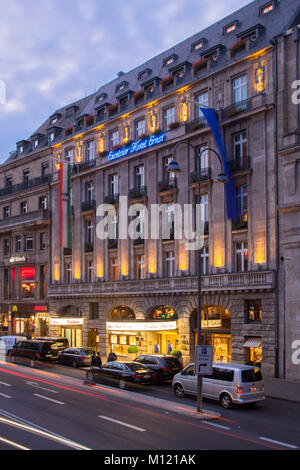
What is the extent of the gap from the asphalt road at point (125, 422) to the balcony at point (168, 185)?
55.3 ft

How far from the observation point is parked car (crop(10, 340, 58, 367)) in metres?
38.5

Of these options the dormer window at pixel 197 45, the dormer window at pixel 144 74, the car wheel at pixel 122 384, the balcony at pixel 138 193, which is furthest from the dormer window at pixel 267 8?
the car wheel at pixel 122 384

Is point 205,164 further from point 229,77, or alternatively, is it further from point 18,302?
point 18,302

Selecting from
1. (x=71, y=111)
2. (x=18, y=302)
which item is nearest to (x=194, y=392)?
(x=18, y=302)

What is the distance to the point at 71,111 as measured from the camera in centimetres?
5872

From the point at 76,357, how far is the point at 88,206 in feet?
52.5

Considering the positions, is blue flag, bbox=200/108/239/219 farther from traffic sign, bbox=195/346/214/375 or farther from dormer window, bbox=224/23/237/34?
traffic sign, bbox=195/346/214/375

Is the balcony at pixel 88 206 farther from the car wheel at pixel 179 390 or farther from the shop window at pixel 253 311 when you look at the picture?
the car wheel at pixel 179 390

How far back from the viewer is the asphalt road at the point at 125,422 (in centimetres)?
1592

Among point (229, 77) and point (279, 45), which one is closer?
point (279, 45)

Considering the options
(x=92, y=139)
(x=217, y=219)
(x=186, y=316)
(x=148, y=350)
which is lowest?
(x=148, y=350)

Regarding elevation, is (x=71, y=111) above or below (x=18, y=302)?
above

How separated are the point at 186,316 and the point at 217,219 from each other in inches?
294

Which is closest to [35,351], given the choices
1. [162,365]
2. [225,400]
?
[162,365]
